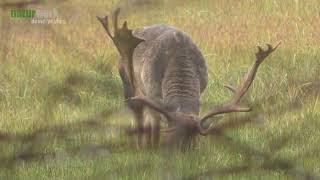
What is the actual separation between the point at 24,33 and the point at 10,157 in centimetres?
27

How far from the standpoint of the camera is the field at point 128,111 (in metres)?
1.74

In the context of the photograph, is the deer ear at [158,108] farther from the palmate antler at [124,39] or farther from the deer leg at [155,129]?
the palmate antler at [124,39]

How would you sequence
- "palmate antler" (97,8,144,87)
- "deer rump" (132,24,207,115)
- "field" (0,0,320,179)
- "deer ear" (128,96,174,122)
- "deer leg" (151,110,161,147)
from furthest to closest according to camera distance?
"deer rump" (132,24,207,115) < "palmate antler" (97,8,144,87) < "deer ear" (128,96,174,122) < "deer leg" (151,110,161,147) < "field" (0,0,320,179)

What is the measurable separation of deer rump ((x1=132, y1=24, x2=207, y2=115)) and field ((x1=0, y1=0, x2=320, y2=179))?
8.2 inches

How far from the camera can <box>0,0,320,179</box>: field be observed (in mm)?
1740

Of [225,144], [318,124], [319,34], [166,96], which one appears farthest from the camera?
[319,34]

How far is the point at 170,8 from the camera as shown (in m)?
1.66

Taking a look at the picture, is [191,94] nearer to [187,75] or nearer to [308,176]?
[187,75]

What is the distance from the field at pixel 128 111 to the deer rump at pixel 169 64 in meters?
0.21

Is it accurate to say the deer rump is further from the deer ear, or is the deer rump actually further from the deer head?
the deer ear

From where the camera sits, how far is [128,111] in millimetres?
3141

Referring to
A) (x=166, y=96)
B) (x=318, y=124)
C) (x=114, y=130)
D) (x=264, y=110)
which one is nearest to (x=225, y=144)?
(x=264, y=110)

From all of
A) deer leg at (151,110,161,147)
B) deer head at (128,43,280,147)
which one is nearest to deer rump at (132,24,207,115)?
deer head at (128,43,280,147)

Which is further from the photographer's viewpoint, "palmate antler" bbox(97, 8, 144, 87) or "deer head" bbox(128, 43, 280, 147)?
"palmate antler" bbox(97, 8, 144, 87)
